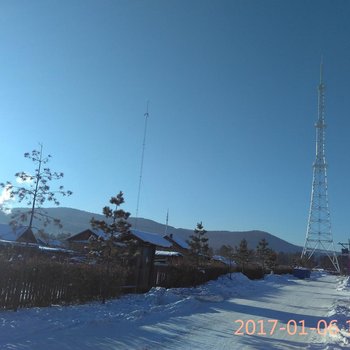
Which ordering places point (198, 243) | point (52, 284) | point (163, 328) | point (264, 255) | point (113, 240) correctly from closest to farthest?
1. point (163, 328)
2. point (52, 284)
3. point (113, 240)
4. point (198, 243)
5. point (264, 255)

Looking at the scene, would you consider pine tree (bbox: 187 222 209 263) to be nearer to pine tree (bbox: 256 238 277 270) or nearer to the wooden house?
the wooden house

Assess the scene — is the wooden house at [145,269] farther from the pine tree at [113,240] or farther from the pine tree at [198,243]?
the pine tree at [198,243]

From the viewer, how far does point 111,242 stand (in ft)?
61.2

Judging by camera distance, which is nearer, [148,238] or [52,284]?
[52,284]

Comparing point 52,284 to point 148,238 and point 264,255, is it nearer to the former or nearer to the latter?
point 148,238

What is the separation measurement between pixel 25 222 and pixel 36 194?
1.02m

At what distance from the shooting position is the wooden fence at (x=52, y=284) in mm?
12492

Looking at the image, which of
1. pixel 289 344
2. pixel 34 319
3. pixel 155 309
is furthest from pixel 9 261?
pixel 289 344

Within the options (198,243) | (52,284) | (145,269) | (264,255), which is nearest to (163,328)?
(52,284)

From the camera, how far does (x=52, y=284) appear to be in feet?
46.2

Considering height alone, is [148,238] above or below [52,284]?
above

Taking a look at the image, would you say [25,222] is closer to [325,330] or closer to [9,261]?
[9,261]

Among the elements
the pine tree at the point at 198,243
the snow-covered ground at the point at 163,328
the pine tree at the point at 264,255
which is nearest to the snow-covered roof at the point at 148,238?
the pine tree at the point at 198,243

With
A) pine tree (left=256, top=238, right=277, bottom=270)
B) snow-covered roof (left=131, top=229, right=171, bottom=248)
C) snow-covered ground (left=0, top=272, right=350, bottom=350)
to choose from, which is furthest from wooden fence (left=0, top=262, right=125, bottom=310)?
pine tree (left=256, top=238, right=277, bottom=270)
